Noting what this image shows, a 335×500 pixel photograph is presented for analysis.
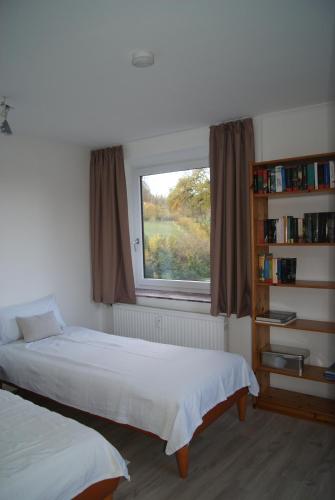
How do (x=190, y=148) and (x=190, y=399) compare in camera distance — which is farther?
(x=190, y=148)

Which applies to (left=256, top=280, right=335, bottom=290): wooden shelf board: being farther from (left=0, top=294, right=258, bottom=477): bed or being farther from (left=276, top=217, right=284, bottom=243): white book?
(left=0, top=294, right=258, bottom=477): bed

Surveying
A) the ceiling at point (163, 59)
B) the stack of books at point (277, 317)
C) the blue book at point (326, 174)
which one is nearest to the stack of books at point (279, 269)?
the stack of books at point (277, 317)

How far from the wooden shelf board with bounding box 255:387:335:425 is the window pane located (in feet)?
4.16

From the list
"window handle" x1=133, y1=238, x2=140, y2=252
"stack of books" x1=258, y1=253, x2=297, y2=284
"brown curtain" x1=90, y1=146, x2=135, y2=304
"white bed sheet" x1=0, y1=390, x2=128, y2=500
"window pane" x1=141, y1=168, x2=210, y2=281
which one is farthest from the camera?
"window handle" x1=133, y1=238, x2=140, y2=252

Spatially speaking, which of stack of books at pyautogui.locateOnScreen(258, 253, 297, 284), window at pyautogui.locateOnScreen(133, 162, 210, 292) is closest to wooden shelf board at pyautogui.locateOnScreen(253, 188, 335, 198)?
stack of books at pyautogui.locateOnScreen(258, 253, 297, 284)

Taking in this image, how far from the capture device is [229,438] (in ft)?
9.12

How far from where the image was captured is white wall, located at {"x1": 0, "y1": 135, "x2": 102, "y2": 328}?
3652mm

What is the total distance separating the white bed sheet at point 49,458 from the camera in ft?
5.28

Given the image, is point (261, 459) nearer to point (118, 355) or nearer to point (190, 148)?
point (118, 355)

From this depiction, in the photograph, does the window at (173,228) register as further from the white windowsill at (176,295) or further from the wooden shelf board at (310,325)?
the wooden shelf board at (310,325)

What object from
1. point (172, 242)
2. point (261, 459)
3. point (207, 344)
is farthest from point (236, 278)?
point (261, 459)

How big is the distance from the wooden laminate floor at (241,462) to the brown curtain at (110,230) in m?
1.51

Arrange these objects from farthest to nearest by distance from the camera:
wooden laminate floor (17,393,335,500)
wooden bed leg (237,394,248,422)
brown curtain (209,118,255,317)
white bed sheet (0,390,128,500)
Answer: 1. brown curtain (209,118,255,317)
2. wooden bed leg (237,394,248,422)
3. wooden laminate floor (17,393,335,500)
4. white bed sheet (0,390,128,500)

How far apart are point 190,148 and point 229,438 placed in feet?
8.49
